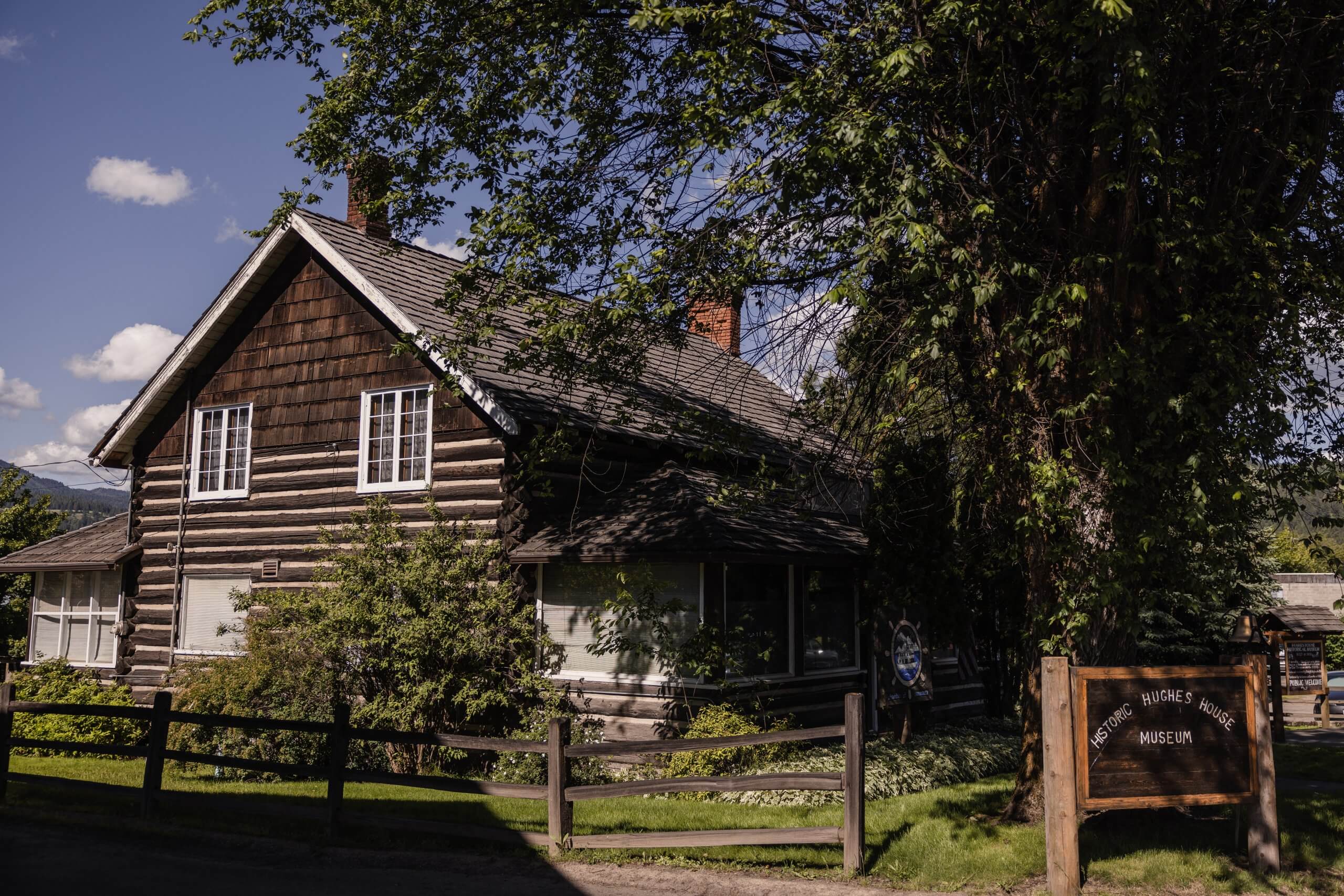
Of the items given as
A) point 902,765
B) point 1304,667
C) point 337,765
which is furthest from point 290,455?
point 1304,667

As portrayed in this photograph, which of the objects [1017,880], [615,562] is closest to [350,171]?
[615,562]

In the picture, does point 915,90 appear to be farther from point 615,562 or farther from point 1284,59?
point 615,562

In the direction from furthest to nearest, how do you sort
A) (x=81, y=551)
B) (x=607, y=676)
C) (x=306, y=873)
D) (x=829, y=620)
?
(x=81, y=551), (x=829, y=620), (x=607, y=676), (x=306, y=873)

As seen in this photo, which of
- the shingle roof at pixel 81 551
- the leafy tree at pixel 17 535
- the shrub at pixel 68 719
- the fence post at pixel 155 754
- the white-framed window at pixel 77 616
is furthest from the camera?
the leafy tree at pixel 17 535

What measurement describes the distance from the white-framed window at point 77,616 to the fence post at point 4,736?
9.79 meters

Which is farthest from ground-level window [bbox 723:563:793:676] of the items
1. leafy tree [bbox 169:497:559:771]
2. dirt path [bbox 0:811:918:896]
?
dirt path [bbox 0:811:918:896]

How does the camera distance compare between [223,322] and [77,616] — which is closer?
[223,322]

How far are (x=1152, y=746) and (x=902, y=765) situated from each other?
549 centimetres

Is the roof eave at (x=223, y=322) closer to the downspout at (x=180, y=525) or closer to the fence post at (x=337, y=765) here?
the downspout at (x=180, y=525)

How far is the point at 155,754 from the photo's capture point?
1175 centimetres

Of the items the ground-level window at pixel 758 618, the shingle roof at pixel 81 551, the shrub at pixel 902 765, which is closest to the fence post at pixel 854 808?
the shrub at pixel 902 765

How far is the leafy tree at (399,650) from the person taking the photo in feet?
49.5

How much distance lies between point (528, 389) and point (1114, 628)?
9.87 m

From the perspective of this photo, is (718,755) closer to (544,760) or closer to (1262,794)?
(544,760)
